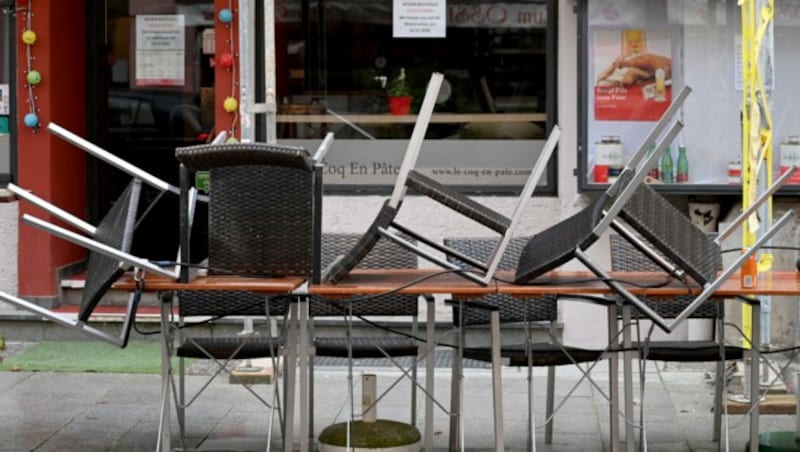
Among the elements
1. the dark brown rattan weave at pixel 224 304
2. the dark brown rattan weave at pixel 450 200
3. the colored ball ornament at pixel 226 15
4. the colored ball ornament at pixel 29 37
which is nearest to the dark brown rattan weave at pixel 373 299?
the dark brown rattan weave at pixel 224 304

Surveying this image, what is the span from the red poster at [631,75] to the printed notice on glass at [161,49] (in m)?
3.09

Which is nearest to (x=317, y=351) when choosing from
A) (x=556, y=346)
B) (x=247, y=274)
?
(x=247, y=274)

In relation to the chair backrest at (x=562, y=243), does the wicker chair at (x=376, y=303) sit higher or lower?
lower

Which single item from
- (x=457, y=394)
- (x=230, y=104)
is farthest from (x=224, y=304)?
(x=230, y=104)

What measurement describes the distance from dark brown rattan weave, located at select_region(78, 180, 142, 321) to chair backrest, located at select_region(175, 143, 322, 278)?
9.4 inches

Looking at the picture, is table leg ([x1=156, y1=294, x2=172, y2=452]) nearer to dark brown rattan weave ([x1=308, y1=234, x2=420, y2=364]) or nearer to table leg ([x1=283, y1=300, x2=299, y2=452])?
table leg ([x1=283, y1=300, x2=299, y2=452])

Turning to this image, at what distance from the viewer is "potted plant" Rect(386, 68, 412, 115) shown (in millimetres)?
10195

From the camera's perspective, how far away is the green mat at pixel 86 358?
31.2 feet

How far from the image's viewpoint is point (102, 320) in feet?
33.7

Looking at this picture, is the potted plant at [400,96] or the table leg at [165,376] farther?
the potted plant at [400,96]

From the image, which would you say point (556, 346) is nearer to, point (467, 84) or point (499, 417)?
point (499, 417)

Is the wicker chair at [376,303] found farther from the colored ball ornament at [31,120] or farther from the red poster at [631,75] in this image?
the colored ball ornament at [31,120]

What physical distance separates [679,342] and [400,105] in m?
3.36

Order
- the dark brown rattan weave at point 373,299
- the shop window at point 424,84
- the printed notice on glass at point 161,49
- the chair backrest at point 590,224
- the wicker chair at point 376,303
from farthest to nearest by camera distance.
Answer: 1. the printed notice on glass at point 161,49
2. the shop window at point 424,84
3. the dark brown rattan weave at point 373,299
4. the wicker chair at point 376,303
5. the chair backrest at point 590,224
